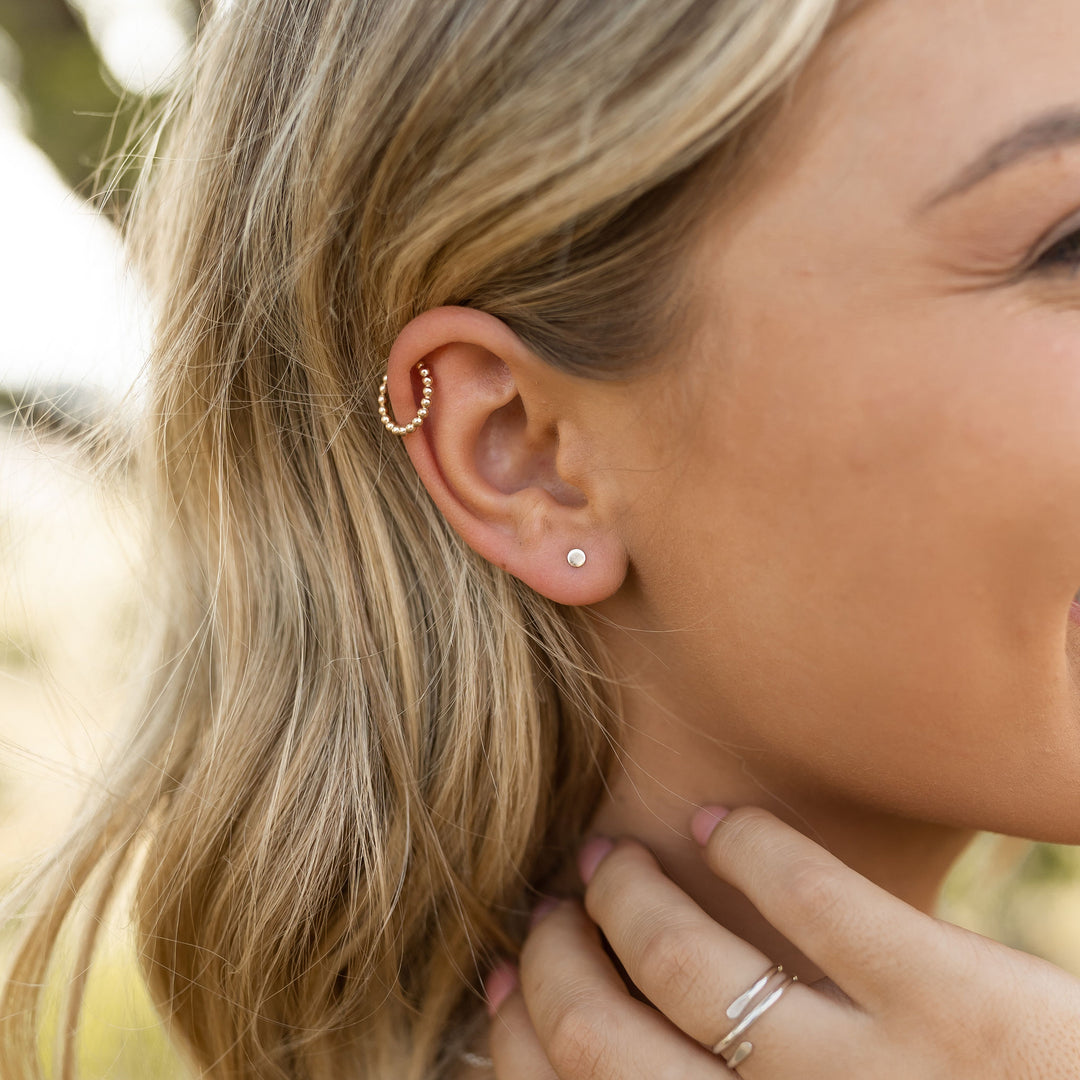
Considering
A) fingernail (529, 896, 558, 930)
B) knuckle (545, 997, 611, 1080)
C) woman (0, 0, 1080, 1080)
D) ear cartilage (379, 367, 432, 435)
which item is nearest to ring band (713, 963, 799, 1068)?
woman (0, 0, 1080, 1080)

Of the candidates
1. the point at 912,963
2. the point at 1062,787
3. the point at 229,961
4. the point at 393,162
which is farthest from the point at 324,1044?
the point at 393,162

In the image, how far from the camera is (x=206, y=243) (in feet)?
4.61

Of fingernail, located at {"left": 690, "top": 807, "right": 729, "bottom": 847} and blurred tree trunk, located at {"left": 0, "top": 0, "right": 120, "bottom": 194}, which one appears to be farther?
blurred tree trunk, located at {"left": 0, "top": 0, "right": 120, "bottom": 194}

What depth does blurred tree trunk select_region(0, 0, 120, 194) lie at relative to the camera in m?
4.24

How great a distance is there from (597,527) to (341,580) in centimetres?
37

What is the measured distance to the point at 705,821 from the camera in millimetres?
1418

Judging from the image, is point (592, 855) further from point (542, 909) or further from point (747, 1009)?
point (747, 1009)

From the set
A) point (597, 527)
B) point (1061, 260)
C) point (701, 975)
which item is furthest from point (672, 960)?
point (1061, 260)

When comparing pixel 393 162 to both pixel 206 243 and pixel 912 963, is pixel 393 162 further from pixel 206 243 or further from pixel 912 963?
pixel 912 963

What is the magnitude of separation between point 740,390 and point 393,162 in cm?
48

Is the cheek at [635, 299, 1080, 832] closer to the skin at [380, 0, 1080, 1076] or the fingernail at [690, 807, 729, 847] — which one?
the skin at [380, 0, 1080, 1076]

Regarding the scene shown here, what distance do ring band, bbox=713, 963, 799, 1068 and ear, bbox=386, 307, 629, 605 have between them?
1.61 feet

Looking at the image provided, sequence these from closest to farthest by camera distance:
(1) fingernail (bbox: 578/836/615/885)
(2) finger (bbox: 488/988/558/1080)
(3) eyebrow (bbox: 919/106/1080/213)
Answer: (3) eyebrow (bbox: 919/106/1080/213) < (2) finger (bbox: 488/988/558/1080) < (1) fingernail (bbox: 578/836/615/885)

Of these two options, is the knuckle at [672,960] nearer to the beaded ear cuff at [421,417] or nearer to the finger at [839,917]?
the finger at [839,917]
